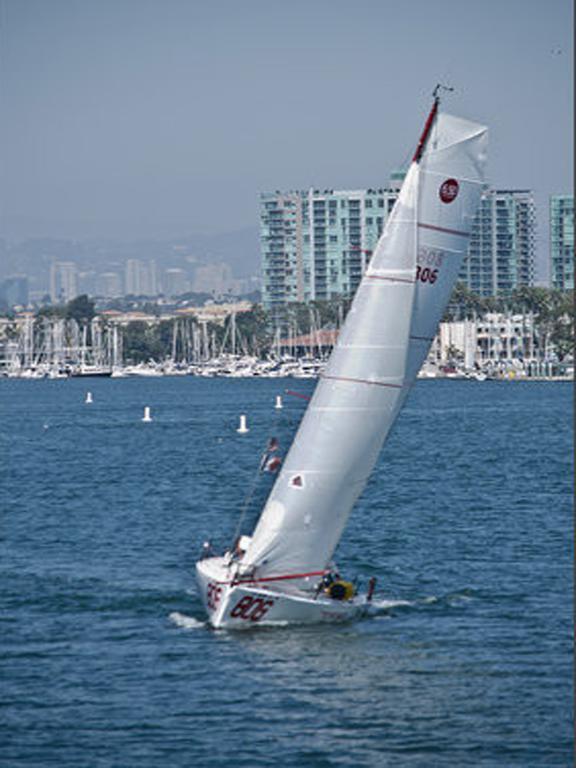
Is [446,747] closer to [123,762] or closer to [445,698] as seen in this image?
[445,698]

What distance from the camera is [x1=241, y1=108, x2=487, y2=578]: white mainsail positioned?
101 feet

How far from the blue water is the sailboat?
718mm

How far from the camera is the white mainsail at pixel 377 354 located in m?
30.9

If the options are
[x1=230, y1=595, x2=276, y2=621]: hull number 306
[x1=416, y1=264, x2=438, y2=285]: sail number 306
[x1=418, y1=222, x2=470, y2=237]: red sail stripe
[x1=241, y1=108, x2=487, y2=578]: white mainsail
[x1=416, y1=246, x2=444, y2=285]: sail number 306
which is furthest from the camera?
[x1=230, y1=595, x2=276, y2=621]: hull number 306

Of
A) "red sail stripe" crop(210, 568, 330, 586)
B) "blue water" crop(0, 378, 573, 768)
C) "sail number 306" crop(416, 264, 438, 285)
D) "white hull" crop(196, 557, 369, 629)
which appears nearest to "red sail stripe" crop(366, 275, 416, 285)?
"sail number 306" crop(416, 264, 438, 285)

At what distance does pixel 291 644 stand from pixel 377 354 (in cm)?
528

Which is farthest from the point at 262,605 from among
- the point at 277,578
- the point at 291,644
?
the point at 291,644

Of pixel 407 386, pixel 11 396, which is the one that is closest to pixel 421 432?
pixel 407 386

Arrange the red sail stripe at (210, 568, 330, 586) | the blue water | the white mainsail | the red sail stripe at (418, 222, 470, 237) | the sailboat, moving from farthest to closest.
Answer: the red sail stripe at (210, 568, 330, 586) → the red sail stripe at (418, 222, 470, 237) → the sailboat → the white mainsail → the blue water

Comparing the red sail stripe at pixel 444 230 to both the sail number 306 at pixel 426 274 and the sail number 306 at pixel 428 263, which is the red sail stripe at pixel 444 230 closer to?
the sail number 306 at pixel 428 263

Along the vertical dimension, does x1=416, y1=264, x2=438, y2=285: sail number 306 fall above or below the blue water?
above

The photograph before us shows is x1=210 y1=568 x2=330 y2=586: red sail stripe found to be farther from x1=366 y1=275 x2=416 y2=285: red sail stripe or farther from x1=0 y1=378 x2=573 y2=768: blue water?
x1=366 y1=275 x2=416 y2=285: red sail stripe

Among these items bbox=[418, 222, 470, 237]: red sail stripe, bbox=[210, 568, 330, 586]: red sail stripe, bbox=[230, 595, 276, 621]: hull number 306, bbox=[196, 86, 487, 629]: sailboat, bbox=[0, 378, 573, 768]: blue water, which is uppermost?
bbox=[418, 222, 470, 237]: red sail stripe

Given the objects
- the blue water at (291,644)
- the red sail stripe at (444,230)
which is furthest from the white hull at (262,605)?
the red sail stripe at (444,230)
